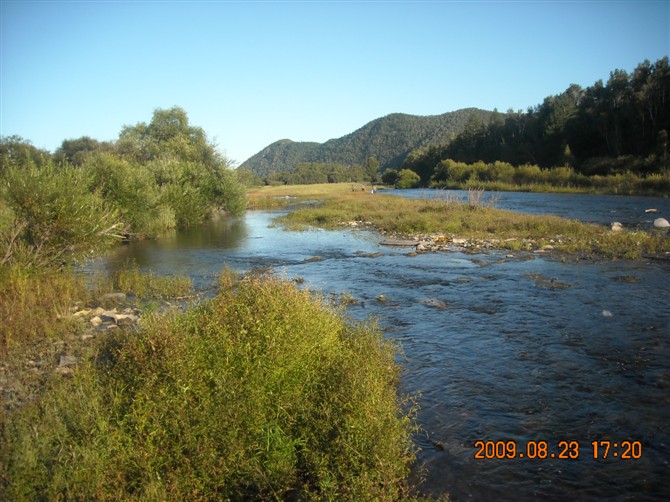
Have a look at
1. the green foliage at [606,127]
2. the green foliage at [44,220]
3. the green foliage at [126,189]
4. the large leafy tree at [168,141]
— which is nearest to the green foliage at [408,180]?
the green foliage at [606,127]

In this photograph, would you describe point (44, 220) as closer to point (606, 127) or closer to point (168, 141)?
point (168, 141)

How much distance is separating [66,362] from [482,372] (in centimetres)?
833

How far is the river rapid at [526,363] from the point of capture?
6.01 meters

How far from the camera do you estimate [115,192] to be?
2956cm

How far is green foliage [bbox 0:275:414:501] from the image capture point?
488 centimetres

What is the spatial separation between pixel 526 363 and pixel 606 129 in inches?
2996

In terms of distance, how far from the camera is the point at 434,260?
67.4 feet

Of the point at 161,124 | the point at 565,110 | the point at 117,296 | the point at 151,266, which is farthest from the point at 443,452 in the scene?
the point at 565,110

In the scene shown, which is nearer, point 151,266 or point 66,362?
point 66,362

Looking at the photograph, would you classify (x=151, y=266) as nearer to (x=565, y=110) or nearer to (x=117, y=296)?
(x=117, y=296)

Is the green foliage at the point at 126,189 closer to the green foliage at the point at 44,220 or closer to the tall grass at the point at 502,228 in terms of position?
the tall grass at the point at 502,228

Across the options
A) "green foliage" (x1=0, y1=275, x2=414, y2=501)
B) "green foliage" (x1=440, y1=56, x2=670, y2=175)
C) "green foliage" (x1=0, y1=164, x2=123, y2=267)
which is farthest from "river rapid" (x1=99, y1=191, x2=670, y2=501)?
"green foliage" (x1=440, y1=56, x2=670, y2=175)
